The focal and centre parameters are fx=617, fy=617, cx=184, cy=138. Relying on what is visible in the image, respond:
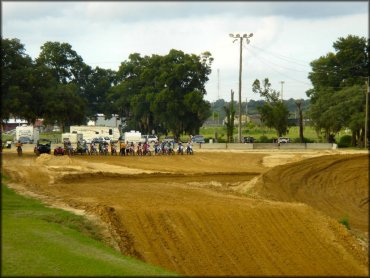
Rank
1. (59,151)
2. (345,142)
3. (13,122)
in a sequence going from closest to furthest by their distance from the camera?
(59,151) → (345,142) → (13,122)

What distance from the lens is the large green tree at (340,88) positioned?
7238 centimetres

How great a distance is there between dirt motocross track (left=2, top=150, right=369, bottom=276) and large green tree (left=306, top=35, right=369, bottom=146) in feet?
138

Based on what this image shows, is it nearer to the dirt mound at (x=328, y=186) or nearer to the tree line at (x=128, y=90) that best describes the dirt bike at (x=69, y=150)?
the tree line at (x=128, y=90)

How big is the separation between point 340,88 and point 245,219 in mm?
67740

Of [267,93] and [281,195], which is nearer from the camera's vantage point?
[281,195]

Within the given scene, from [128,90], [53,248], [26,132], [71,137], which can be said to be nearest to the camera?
[53,248]

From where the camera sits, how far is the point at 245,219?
2116 centimetres

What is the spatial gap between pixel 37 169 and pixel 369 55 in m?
60.9

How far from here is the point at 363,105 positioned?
2830 inches

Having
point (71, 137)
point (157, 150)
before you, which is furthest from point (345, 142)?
point (71, 137)

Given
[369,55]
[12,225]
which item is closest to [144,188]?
[12,225]

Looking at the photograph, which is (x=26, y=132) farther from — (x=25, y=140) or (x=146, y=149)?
(x=146, y=149)

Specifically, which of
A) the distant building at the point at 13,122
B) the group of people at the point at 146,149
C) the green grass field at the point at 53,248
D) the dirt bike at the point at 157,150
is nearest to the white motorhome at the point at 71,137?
the distant building at the point at 13,122

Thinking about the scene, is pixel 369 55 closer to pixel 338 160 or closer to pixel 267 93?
pixel 267 93
